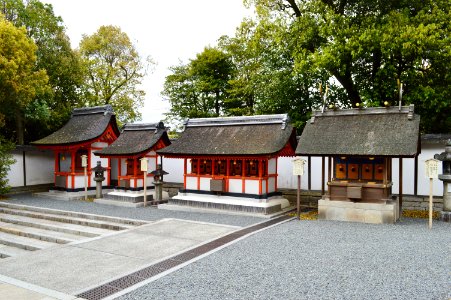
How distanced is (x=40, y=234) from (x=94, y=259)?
17.0 ft

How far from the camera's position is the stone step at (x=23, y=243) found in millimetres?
12789

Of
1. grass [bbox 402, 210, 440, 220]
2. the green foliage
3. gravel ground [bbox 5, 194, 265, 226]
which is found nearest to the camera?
gravel ground [bbox 5, 194, 265, 226]

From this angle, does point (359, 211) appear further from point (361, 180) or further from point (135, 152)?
point (135, 152)

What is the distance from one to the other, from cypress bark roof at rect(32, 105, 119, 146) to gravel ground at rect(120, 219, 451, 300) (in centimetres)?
1402

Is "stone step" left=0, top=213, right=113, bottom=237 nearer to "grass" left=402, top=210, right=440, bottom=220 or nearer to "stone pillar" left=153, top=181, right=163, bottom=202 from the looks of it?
"stone pillar" left=153, top=181, right=163, bottom=202

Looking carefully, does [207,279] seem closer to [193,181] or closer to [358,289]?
[358,289]

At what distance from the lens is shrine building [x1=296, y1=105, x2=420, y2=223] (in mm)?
13930

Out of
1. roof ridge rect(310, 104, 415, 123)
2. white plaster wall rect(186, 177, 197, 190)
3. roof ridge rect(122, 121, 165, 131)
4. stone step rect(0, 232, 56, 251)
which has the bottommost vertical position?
stone step rect(0, 232, 56, 251)

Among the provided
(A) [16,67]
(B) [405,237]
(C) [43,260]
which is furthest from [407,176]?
(A) [16,67]

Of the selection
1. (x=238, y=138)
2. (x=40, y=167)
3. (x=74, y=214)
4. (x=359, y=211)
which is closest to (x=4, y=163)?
(x=40, y=167)

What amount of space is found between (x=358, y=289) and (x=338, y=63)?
43.5 ft

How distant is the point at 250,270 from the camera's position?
8.77m

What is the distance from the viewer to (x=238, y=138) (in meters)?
17.6

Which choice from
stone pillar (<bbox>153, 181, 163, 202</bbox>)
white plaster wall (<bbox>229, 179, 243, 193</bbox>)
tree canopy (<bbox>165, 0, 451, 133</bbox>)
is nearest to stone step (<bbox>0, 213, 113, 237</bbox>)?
stone pillar (<bbox>153, 181, 163, 202</bbox>)
